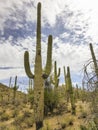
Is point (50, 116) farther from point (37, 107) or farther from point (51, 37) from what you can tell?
point (51, 37)

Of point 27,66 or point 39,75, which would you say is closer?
point 39,75

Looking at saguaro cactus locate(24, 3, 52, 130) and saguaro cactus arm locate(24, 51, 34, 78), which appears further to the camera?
saguaro cactus arm locate(24, 51, 34, 78)

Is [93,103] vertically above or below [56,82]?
below

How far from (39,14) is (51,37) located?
1.49 metres

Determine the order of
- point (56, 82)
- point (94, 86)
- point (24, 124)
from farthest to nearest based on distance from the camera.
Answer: point (56, 82) → point (24, 124) → point (94, 86)

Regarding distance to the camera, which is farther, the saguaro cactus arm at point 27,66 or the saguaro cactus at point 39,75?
the saguaro cactus arm at point 27,66

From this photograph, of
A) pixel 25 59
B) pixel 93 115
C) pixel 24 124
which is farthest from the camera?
pixel 24 124

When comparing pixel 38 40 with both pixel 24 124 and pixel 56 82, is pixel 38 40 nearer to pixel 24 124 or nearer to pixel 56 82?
pixel 24 124

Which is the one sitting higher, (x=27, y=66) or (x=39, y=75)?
A: (x=27, y=66)

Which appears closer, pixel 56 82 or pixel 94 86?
pixel 94 86

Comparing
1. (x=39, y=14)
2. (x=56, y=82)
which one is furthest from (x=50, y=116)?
(x=39, y=14)

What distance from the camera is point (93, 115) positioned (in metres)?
5.58

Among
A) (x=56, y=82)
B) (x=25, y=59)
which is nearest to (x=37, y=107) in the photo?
(x=25, y=59)

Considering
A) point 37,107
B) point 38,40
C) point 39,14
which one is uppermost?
point 39,14
